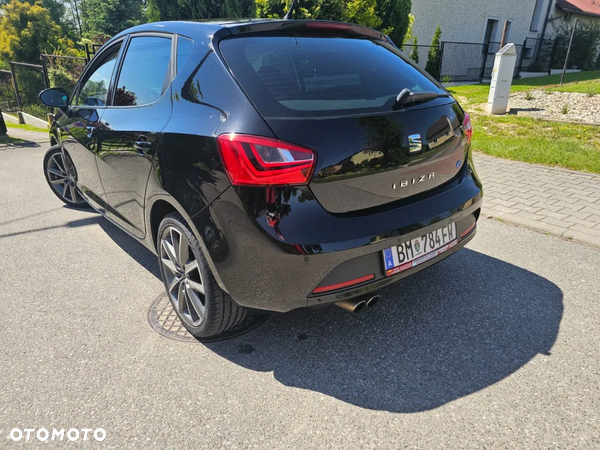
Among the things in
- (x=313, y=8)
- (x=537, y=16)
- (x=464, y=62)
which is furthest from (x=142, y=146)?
(x=537, y=16)

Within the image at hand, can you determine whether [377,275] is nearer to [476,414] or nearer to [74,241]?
[476,414]

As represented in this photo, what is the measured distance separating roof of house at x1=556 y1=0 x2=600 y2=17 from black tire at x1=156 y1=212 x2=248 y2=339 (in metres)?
30.6

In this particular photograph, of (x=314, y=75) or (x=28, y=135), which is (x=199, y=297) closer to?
(x=314, y=75)

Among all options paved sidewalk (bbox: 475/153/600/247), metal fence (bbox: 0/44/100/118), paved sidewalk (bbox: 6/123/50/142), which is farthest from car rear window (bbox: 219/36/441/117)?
metal fence (bbox: 0/44/100/118)

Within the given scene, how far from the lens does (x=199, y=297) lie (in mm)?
2600

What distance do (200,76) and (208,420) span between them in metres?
1.72

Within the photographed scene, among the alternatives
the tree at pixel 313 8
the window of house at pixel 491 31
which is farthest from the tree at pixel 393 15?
the window of house at pixel 491 31

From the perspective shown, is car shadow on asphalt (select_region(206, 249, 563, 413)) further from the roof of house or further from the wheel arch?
the roof of house

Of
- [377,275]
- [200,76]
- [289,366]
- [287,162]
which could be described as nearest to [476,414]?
[377,275]

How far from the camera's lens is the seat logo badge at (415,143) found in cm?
232

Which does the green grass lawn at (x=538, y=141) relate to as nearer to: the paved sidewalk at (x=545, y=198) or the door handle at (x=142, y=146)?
the paved sidewalk at (x=545, y=198)

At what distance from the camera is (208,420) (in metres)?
2.07

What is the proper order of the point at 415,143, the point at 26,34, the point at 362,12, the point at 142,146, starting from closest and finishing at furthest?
the point at 415,143 < the point at 142,146 < the point at 362,12 < the point at 26,34

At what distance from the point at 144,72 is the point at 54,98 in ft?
5.21
